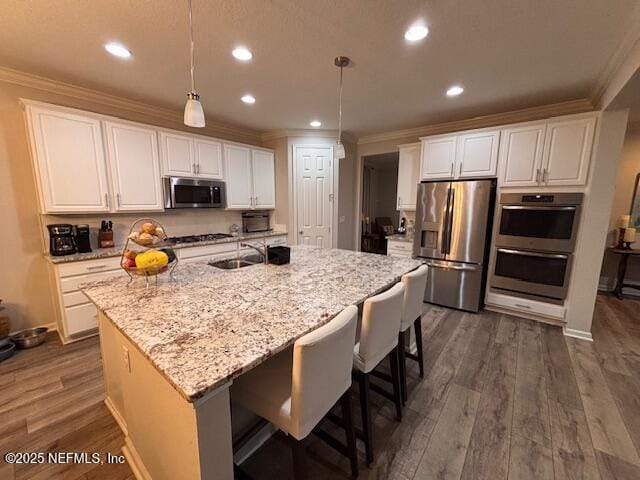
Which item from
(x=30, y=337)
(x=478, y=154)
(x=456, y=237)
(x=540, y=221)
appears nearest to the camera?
(x=30, y=337)

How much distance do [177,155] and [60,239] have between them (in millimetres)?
1554

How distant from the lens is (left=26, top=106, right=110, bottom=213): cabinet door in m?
2.44

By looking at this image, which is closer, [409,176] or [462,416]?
[462,416]

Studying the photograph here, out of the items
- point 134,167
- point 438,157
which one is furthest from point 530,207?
point 134,167

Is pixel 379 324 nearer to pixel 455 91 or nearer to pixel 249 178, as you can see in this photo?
pixel 455 91

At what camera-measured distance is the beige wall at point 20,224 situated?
8.21ft

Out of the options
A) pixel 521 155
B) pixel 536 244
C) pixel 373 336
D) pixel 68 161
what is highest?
pixel 521 155

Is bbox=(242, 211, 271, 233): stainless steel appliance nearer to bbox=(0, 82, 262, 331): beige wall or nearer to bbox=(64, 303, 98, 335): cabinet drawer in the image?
bbox=(0, 82, 262, 331): beige wall

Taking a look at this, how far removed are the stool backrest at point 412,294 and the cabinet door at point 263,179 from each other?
319 centimetres

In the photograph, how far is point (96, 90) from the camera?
284 cm

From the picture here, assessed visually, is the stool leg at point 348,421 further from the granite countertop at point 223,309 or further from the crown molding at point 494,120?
the crown molding at point 494,120

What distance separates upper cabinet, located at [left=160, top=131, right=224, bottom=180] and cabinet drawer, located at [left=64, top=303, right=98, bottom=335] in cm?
175

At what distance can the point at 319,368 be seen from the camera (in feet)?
3.28

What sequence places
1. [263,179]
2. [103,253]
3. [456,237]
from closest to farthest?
[103,253], [456,237], [263,179]
